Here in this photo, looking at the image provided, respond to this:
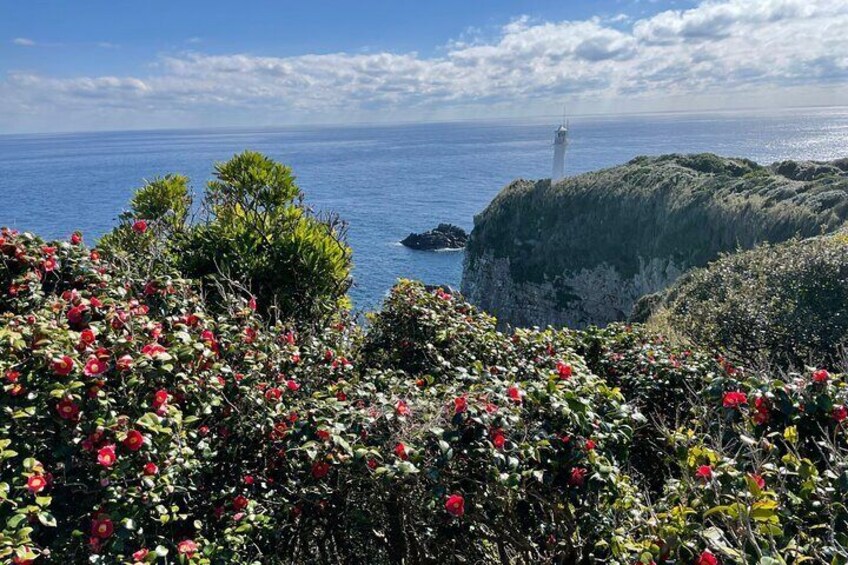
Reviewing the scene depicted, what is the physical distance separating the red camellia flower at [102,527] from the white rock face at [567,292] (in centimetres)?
3988

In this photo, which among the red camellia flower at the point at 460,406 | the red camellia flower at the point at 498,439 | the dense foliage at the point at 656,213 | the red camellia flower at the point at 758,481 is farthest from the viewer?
the dense foliage at the point at 656,213

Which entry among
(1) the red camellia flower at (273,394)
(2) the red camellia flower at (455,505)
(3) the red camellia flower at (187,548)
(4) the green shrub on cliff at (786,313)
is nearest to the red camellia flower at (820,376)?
(2) the red camellia flower at (455,505)

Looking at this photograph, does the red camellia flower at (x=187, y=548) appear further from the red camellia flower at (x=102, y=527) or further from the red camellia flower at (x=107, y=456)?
the red camellia flower at (x=107, y=456)

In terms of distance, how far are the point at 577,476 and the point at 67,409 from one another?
10.1 ft

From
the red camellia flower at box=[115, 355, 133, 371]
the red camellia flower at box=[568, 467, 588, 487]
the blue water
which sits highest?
→ the red camellia flower at box=[115, 355, 133, 371]

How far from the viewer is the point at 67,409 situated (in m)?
3.42

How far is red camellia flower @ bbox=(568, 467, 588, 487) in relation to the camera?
146 inches

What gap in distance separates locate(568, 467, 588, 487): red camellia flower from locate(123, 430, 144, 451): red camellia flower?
2617 millimetres

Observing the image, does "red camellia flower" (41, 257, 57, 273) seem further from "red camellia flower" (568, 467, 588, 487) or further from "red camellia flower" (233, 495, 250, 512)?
"red camellia flower" (568, 467, 588, 487)

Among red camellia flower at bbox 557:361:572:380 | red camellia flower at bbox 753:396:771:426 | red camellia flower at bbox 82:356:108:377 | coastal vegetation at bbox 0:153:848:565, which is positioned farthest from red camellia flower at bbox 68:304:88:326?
red camellia flower at bbox 753:396:771:426

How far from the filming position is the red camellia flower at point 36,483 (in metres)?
3.12

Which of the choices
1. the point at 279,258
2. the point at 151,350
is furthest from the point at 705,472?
the point at 279,258

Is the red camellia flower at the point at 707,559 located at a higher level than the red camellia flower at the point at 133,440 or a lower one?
lower

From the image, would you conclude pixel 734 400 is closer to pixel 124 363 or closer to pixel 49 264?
pixel 124 363
